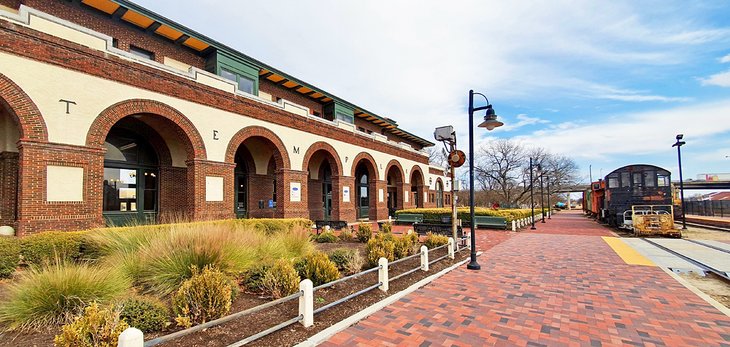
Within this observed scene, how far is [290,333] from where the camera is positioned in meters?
4.11

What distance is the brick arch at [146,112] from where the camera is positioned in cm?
1010

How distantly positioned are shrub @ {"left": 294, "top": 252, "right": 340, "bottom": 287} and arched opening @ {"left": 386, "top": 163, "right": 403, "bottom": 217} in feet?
68.3

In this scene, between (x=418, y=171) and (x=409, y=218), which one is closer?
(x=409, y=218)

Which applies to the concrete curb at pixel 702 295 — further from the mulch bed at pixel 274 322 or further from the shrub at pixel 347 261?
the shrub at pixel 347 261

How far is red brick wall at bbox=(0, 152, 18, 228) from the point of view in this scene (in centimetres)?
971

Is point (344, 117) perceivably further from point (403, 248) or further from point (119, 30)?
point (403, 248)

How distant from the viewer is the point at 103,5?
12727mm

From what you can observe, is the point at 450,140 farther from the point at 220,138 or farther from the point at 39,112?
the point at 39,112

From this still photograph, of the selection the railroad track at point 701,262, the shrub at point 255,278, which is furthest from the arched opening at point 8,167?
the railroad track at point 701,262

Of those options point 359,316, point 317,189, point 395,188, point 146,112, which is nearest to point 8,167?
point 146,112

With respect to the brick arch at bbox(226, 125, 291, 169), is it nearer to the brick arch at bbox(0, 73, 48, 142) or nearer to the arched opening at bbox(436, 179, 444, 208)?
the brick arch at bbox(0, 73, 48, 142)

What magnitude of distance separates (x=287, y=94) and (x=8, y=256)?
1610 centimetres

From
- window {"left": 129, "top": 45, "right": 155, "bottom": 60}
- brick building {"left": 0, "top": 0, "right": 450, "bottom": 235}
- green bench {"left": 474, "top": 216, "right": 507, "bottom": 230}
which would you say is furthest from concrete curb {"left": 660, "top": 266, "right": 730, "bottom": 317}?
window {"left": 129, "top": 45, "right": 155, "bottom": 60}

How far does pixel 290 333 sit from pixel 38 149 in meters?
9.52
